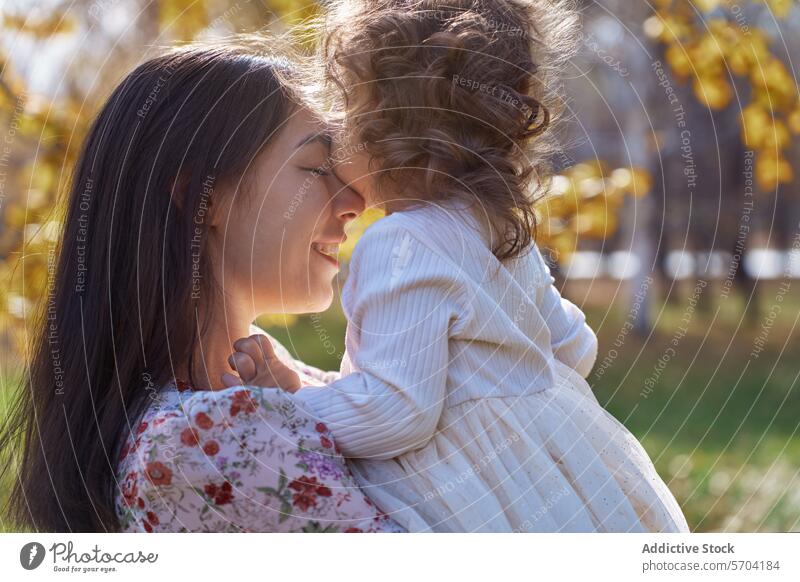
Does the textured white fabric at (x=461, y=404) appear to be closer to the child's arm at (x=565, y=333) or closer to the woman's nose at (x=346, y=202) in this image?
the child's arm at (x=565, y=333)

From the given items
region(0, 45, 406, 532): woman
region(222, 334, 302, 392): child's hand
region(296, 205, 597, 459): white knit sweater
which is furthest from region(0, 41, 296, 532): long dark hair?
region(296, 205, 597, 459): white knit sweater

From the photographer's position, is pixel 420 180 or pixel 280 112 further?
pixel 280 112

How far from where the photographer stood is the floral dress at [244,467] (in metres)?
1.17

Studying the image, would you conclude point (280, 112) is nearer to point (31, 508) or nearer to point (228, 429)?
point (228, 429)

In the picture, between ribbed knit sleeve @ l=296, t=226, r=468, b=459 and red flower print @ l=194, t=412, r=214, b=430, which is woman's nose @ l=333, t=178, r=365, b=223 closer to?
ribbed knit sleeve @ l=296, t=226, r=468, b=459

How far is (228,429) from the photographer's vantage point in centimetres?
118

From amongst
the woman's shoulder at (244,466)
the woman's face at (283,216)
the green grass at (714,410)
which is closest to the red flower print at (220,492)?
the woman's shoulder at (244,466)

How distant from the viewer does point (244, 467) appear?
1.18 m

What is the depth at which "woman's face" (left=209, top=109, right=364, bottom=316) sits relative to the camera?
141 cm

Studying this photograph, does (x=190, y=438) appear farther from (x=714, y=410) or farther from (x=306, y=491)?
(x=714, y=410)
